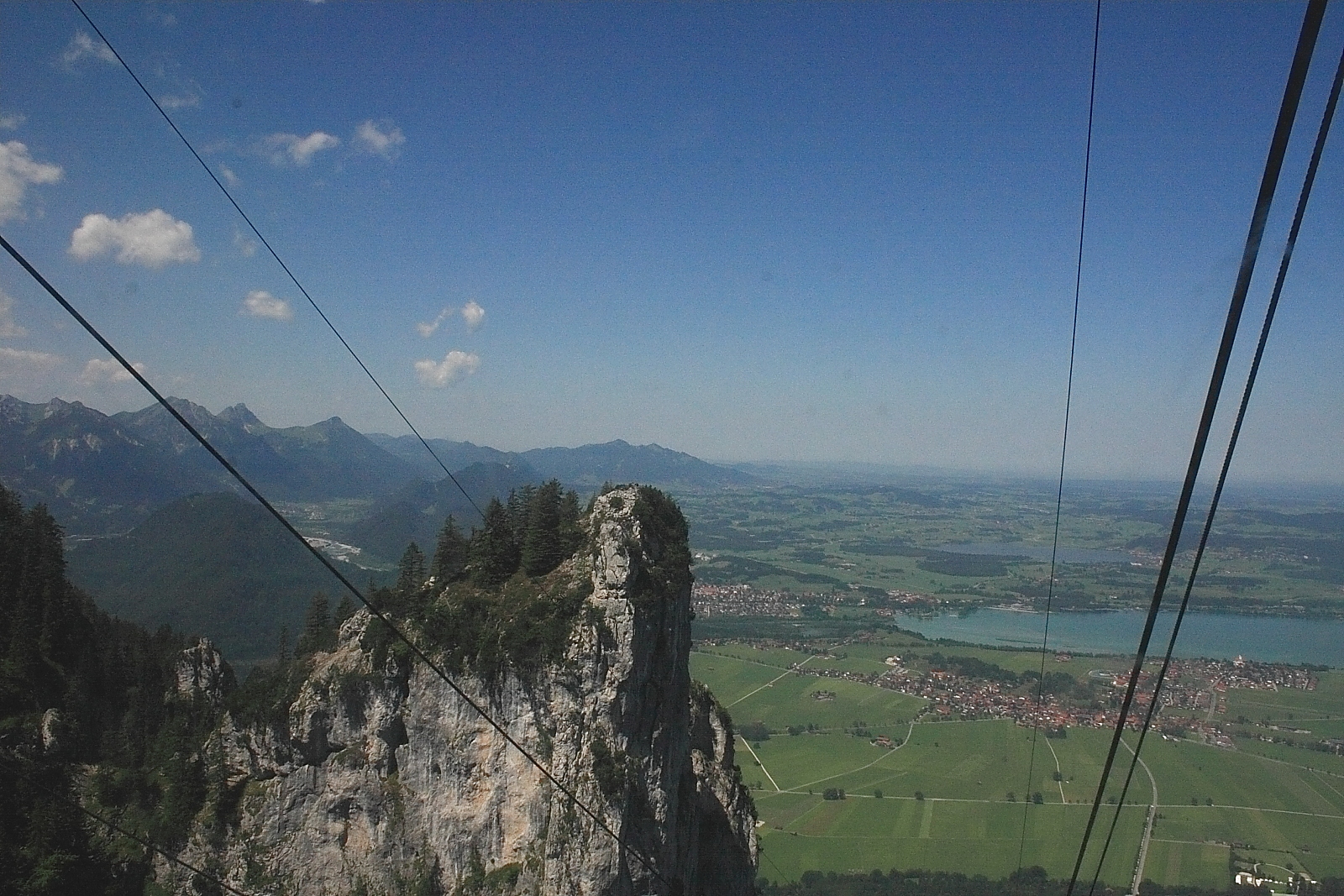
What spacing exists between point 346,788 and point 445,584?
23.7 ft

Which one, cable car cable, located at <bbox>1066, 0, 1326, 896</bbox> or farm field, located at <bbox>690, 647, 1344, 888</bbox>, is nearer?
cable car cable, located at <bbox>1066, 0, 1326, 896</bbox>

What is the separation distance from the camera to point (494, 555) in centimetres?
2586

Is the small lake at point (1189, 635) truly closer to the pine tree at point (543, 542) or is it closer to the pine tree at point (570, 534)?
the pine tree at point (570, 534)

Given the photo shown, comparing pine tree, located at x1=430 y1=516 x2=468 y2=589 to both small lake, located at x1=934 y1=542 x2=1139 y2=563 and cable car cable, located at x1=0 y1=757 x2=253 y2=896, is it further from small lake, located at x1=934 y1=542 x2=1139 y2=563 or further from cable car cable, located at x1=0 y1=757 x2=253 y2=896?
small lake, located at x1=934 y1=542 x2=1139 y2=563

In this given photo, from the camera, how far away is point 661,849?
22266mm

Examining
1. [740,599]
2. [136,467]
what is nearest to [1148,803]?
[740,599]

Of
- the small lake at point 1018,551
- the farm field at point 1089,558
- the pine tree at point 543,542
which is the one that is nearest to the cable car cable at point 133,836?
the pine tree at point 543,542

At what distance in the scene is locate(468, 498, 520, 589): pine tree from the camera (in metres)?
25.4

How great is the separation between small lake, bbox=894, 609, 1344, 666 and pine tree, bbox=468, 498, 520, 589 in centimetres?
4498

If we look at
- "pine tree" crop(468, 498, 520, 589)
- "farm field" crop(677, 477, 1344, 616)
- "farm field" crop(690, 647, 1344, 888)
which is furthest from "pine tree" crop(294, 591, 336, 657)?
"farm field" crop(690, 647, 1344, 888)

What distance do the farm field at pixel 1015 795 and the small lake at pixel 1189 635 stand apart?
4462 mm

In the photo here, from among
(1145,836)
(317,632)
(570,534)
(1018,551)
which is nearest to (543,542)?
(570,534)

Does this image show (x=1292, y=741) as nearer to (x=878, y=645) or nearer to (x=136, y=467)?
(x=878, y=645)

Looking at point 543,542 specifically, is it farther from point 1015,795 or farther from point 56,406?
point 56,406
